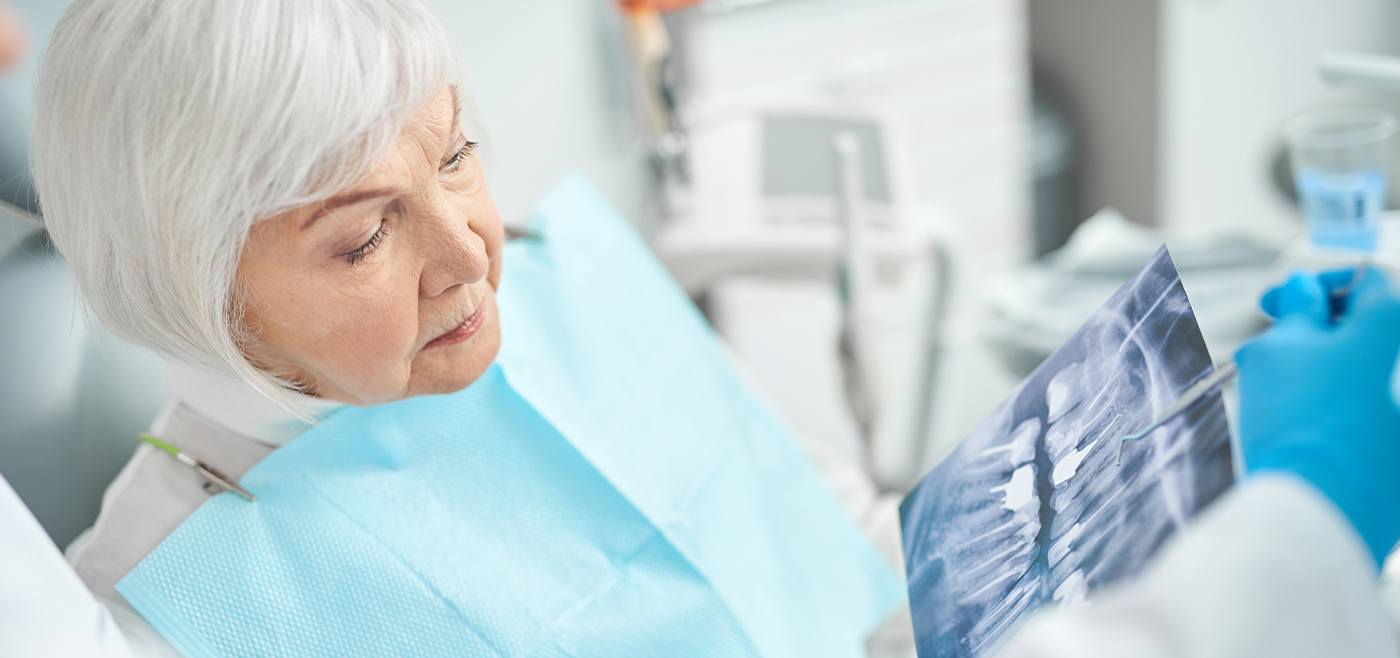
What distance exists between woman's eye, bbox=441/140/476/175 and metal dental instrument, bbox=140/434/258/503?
256 millimetres

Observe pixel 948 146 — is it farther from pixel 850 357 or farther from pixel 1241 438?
pixel 1241 438

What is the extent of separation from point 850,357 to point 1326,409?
0.90 m

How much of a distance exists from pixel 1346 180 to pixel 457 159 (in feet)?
3.07

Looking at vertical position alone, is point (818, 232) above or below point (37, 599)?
below

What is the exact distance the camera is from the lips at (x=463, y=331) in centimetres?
79

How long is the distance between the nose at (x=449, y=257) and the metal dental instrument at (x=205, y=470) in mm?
190

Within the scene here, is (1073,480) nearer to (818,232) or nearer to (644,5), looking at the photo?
(818,232)

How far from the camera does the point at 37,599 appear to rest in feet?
2.08

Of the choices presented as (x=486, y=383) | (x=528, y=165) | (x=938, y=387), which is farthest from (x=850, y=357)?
(x=486, y=383)

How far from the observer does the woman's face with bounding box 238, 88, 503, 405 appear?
0.69 metres

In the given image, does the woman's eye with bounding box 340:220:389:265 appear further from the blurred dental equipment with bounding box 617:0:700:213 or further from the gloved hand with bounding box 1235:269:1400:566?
the blurred dental equipment with bounding box 617:0:700:213

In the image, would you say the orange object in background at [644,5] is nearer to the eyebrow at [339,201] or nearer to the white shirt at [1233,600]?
the eyebrow at [339,201]

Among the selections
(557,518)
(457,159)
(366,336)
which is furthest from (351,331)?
(557,518)

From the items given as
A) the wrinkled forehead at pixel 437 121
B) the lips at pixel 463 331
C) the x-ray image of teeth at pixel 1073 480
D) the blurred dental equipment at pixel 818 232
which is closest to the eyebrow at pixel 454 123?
the wrinkled forehead at pixel 437 121
